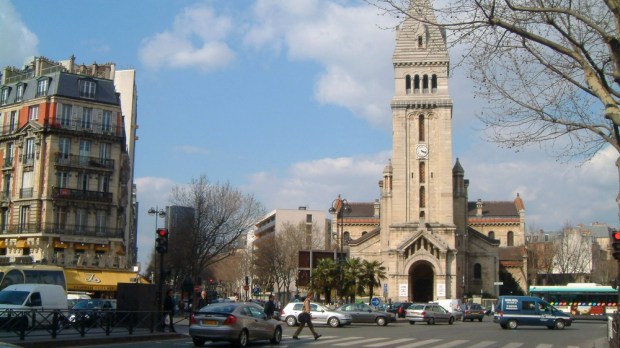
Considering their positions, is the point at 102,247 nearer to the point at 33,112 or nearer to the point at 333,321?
the point at 33,112

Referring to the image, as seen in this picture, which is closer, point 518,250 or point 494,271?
point 494,271

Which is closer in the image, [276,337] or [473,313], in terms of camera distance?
[276,337]

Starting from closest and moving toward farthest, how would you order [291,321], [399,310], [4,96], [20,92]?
1. [291,321]
2. [20,92]
3. [4,96]
4. [399,310]

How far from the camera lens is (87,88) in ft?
169

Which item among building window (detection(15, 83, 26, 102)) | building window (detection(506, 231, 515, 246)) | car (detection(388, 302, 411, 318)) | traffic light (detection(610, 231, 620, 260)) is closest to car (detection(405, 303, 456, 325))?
car (detection(388, 302, 411, 318))

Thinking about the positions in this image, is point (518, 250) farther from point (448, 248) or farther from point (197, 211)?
point (197, 211)

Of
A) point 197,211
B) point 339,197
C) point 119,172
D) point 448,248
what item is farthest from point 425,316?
point 339,197

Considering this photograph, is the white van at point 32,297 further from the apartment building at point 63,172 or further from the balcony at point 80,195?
the balcony at point 80,195

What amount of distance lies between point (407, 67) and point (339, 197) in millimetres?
40308

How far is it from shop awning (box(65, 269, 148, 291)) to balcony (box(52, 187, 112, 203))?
17.7 feet

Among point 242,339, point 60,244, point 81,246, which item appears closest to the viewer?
point 242,339

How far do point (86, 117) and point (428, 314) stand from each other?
1082 inches

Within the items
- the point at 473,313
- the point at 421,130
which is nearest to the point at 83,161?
the point at 473,313

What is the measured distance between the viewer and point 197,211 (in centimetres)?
5591
